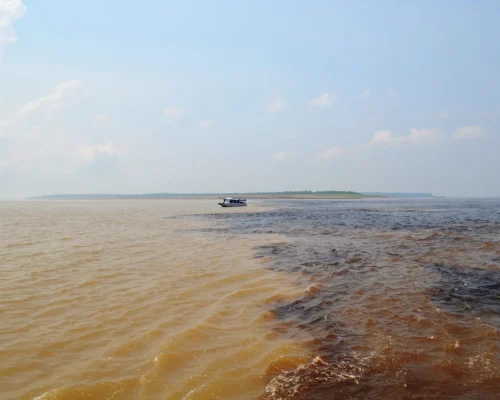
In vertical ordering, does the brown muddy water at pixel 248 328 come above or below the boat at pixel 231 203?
below

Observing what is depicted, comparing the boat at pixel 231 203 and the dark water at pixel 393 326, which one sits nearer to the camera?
the dark water at pixel 393 326

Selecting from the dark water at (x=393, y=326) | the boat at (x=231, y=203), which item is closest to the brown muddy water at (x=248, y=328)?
the dark water at (x=393, y=326)

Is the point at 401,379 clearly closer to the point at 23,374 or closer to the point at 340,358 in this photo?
the point at 340,358

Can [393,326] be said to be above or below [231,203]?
below

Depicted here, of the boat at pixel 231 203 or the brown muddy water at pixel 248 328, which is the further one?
the boat at pixel 231 203

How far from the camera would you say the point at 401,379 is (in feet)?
15.8

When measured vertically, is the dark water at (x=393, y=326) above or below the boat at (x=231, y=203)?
below

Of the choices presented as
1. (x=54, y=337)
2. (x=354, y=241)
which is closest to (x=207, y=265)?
(x=54, y=337)

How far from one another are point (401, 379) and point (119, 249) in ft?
48.2

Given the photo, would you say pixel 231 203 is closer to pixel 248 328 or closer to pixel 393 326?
pixel 248 328

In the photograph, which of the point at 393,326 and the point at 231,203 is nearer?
the point at 393,326

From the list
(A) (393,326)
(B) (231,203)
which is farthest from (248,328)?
(B) (231,203)

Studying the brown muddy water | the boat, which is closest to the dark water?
the brown muddy water

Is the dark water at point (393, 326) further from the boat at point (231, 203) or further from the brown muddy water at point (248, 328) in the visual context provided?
the boat at point (231, 203)
